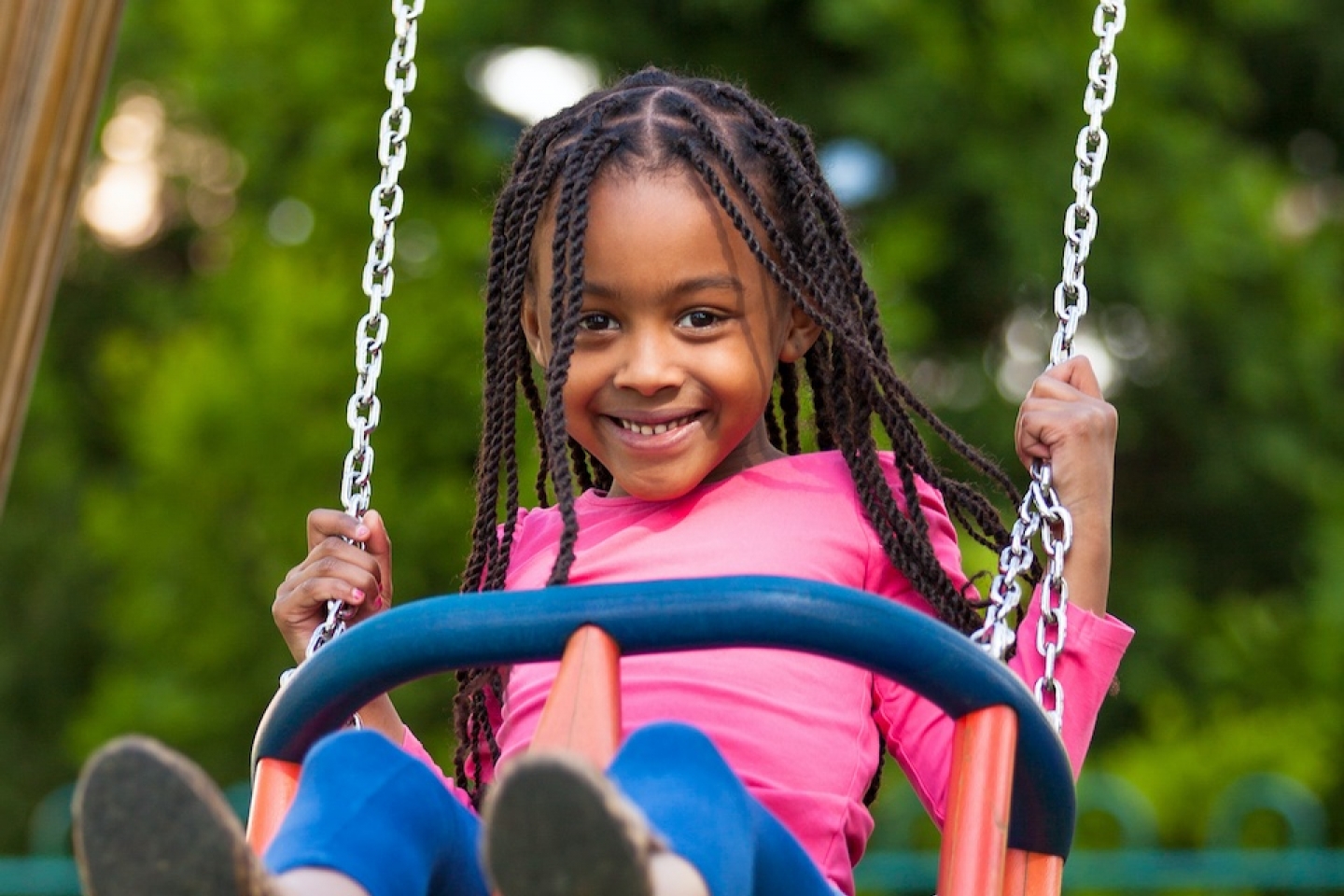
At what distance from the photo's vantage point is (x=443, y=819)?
5.43 feet

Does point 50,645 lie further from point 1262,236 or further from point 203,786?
point 203,786

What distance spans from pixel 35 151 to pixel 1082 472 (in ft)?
4.36

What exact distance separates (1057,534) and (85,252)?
266 inches

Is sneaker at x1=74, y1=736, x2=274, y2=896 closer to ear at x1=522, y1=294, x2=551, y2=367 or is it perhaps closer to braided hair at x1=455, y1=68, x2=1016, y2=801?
braided hair at x1=455, y1=68, x2=1016, y2=801

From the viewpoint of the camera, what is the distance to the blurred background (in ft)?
18.7

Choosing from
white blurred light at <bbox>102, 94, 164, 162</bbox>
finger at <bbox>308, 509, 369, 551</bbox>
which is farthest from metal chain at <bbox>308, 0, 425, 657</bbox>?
white blurred light at <bbox>102, 94, 164, 162</bbox>

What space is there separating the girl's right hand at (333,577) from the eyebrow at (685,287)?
37 centimetres

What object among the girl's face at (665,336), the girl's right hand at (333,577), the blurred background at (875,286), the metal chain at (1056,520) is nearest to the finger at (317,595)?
the girl's right hand at (333,577)

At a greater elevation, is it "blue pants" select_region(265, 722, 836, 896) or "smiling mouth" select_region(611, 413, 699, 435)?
"smiling mouth" select_region(611, 413, 699, 435)

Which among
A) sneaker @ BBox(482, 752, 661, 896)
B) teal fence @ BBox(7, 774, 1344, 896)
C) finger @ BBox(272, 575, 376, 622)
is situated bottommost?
teal fence @ BBox(7, 774, 1344, 896)

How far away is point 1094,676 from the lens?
1.99 m

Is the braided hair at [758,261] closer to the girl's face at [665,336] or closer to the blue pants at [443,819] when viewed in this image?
the girl's face at [665,336]

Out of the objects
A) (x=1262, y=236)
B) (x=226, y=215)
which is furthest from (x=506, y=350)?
(x=226, y=215)

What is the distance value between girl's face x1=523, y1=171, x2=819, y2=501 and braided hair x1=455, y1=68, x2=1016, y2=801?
28 millimetres
